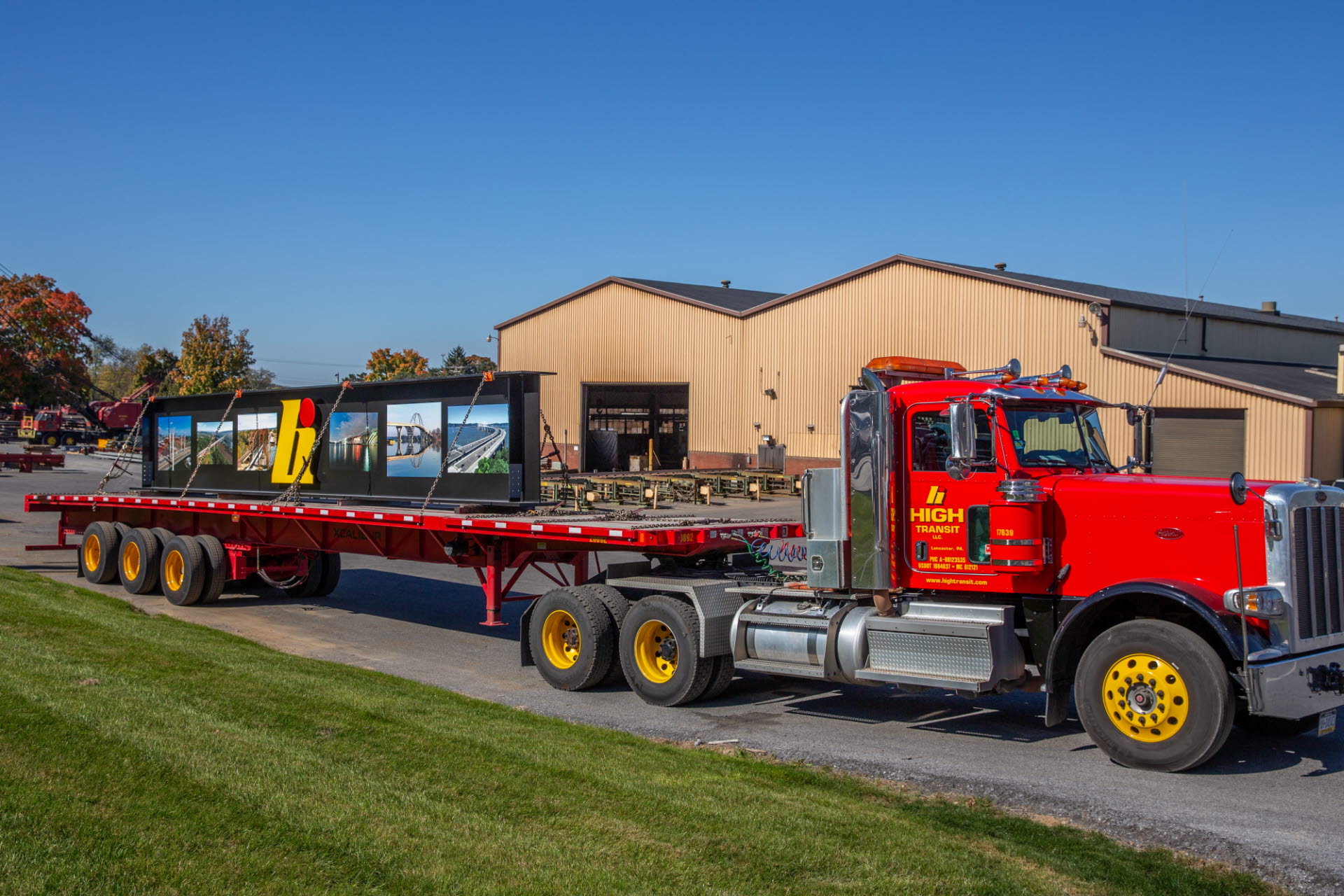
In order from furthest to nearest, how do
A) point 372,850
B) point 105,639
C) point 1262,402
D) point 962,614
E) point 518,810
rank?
1. point 1262,402
2. point 105,639
3. point 962,614
4. point 518,810
5. point 372,850

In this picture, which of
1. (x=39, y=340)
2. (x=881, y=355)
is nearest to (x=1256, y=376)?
(x=881, y=355)

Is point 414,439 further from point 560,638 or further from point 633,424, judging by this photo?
point 633,424

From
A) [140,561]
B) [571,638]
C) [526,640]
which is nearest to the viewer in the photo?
[571,638]

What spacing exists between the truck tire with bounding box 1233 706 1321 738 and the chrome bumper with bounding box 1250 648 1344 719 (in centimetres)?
91

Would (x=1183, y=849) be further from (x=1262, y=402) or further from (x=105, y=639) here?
(x=1262, y=402)

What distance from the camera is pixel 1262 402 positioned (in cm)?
3058

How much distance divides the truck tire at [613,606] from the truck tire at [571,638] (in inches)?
1.6

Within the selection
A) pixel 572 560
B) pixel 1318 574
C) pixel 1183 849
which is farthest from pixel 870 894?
pixel 572 560

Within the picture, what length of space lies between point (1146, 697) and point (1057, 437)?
86.5 inches

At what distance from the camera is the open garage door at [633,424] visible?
5225 cm

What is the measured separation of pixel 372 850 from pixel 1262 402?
3054cm

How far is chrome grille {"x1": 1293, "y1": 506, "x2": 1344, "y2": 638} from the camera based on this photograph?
795cm

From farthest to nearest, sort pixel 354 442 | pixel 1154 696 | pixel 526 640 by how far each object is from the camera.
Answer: pixel 354 442 → pixel 526 640 → pixel 1154 696

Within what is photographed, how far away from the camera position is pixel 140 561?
17.9 m
